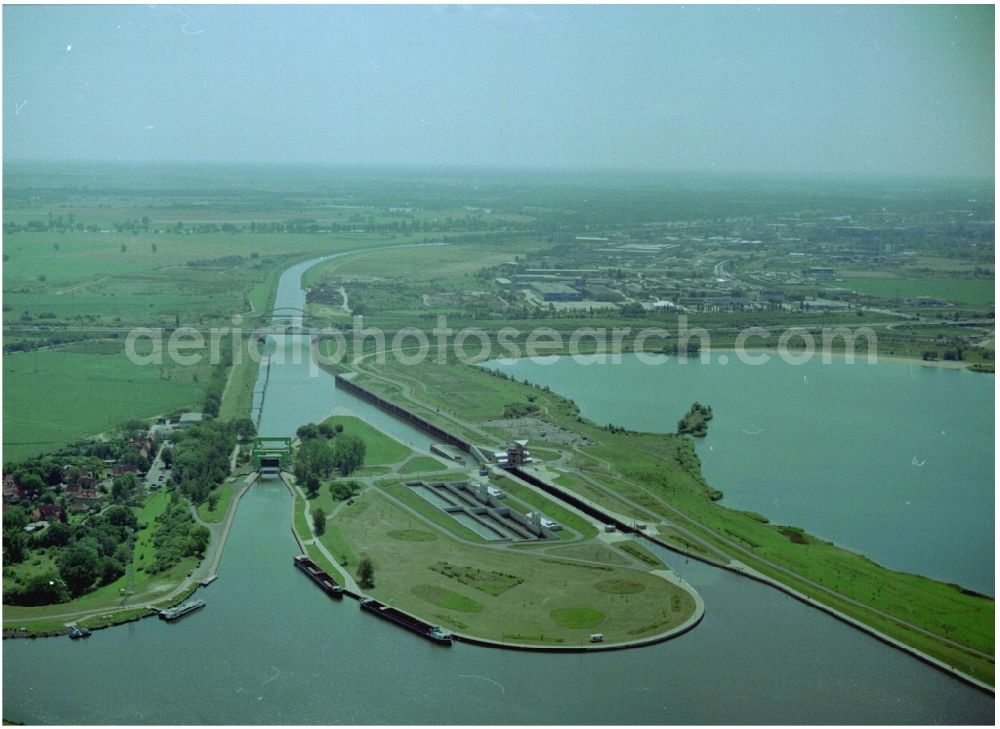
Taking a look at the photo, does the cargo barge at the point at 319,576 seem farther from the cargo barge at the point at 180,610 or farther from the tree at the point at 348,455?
the tree at the point at 348,455

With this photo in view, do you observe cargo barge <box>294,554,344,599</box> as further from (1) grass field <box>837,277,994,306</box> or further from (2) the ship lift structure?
(1) grass field <box>837,277,994,306</box>

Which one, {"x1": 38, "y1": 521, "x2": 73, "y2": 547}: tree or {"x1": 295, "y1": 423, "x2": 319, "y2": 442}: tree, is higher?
{"x1": 295, "y1": 423, "x2": 319, "y2": 442}: tree

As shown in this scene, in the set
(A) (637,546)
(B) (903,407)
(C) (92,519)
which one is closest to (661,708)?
(A) (637,546)

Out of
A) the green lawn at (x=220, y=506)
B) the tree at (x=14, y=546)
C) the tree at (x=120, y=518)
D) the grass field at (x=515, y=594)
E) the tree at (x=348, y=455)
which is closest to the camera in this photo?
the grass field at (x=515, y=594)

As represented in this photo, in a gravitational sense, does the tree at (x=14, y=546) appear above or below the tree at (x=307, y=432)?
below

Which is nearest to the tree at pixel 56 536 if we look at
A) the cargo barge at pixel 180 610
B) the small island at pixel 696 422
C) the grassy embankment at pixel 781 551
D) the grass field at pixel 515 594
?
the cargo barge at pixel 180 610

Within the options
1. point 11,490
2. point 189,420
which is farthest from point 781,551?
point 189,420

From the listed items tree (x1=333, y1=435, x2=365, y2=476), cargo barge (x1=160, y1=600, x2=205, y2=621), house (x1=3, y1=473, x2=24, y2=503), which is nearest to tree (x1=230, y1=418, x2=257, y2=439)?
tree (x1=333, y1=435, x2=365, y2=476)
